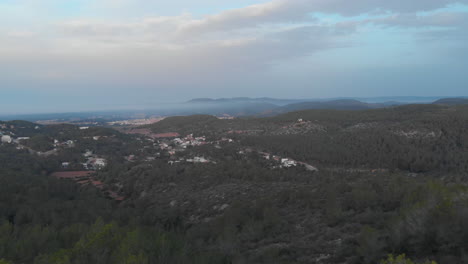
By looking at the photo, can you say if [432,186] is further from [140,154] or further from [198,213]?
[140,154]

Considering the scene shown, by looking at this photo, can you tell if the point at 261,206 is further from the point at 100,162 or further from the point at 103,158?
the point at 103,158

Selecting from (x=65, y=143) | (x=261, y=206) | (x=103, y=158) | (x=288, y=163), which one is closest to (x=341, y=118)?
(x=288, y=163)

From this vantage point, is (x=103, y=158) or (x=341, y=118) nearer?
(x=103, y=158)

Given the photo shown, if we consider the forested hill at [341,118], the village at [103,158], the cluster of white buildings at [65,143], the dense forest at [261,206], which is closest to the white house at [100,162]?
the village at [103,158]

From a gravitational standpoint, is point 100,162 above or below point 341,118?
below

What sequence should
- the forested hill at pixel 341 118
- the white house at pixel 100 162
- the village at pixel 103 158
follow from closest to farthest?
1. the village at pixel 103 158
2. the white house at pixel 100 162
3. the forested hill at pixel 341 118

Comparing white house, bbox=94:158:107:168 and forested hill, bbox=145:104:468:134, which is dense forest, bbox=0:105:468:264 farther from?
forested hill, bbox=145:104:468:134

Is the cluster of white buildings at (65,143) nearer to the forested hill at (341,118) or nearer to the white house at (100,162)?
the white house at (100,162)

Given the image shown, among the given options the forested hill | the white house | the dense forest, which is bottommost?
the white house

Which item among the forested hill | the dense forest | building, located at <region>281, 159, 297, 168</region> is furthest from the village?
the forested hill
